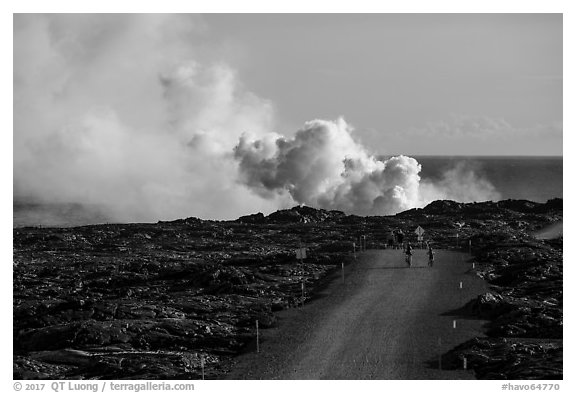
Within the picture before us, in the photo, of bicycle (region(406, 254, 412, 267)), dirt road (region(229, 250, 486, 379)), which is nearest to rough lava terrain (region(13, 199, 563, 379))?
dirt road (region(229, 250, 486, 379))

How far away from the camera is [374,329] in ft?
179

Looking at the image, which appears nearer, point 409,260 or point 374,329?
point 374,329

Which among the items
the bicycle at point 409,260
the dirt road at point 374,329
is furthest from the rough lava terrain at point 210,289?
the bicycle at point 409,260

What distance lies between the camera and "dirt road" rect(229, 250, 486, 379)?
47.6 metres

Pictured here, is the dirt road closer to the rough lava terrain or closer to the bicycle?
the bicycle

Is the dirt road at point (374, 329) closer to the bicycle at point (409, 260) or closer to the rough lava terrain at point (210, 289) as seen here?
the bicycle at point (409, 260)

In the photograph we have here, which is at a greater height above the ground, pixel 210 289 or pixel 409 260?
pixel 409 260

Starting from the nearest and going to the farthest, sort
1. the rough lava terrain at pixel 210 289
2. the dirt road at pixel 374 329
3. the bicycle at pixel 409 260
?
the dirt road at pixel 374 329 → the rough lava terrain at pixel 210 289 → the bicycle at pixel 409 260

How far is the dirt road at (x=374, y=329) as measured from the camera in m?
47.6

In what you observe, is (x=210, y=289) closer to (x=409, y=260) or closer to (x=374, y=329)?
(x=409, y=260)

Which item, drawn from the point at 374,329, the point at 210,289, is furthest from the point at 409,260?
the point at 374,329

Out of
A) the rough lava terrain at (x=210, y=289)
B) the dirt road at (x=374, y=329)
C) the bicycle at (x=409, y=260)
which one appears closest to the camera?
the dirt road at (x=374, y=329)

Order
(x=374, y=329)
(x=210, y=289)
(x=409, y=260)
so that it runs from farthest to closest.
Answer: (x=409, y=260) < (x=210, y=289) < (x=374, y=329)
